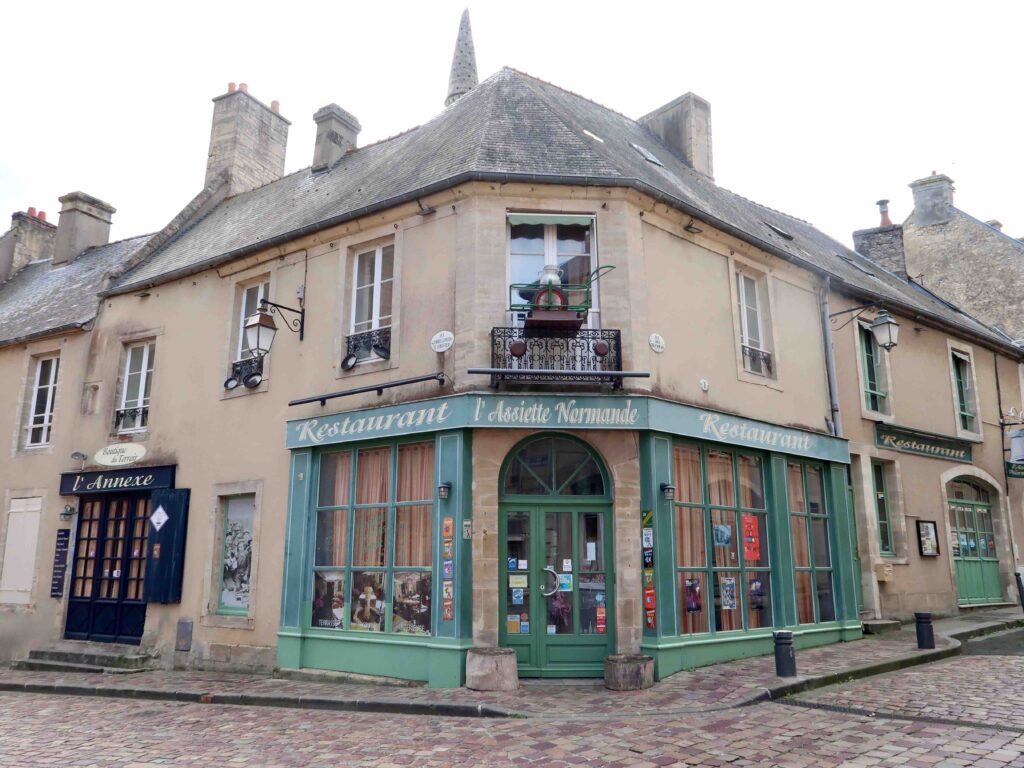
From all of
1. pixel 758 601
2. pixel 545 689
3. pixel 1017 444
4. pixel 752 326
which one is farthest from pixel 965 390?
pixel 545 689

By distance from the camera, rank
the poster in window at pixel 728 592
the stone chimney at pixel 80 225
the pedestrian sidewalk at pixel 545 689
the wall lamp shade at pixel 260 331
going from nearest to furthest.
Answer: the pedestrian sidewalk at pixel 545 689
the poster in window at pixel 728 592
the wall lamp shade at pixel 260 331
the stone chimney at pixel 80 225

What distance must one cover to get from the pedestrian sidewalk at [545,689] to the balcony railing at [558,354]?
3.05m

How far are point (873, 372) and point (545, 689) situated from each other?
26.7 feet

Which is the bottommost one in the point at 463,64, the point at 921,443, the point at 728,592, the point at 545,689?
the point at 545,689

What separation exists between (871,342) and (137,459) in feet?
37.1

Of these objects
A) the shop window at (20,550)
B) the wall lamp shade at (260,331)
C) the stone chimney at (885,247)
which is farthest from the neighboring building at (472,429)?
the stone chimney at (885,247)

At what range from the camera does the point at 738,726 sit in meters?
6.37

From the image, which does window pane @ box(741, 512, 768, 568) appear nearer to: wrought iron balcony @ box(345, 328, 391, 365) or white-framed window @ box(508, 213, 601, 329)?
white-framed window @ box(508, 213, 601, 329)

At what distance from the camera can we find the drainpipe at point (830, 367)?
11516 mm

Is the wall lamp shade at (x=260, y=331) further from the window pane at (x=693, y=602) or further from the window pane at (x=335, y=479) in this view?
the window pane at (x=693, y=602)

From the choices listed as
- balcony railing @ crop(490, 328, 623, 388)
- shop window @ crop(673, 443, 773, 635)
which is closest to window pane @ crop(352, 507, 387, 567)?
balcony railing @ crop(490, 328, 623, 388)

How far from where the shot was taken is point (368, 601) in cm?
903

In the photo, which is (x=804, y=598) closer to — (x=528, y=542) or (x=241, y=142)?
(x=528, y=542)

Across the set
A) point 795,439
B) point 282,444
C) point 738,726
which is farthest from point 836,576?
point 282,444
